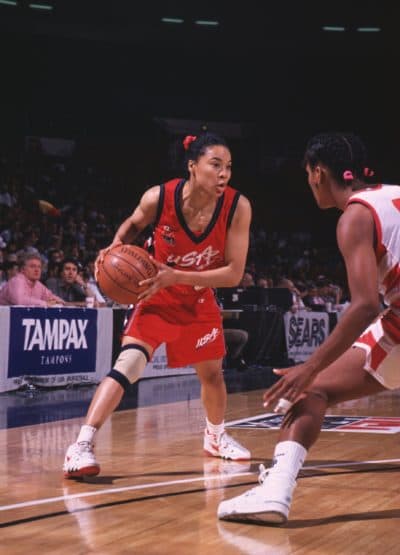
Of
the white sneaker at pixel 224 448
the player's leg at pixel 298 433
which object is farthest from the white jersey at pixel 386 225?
the white sneaker at pixel 224 448

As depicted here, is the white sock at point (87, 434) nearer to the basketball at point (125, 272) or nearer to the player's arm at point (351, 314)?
the basketball at point (125, 272)

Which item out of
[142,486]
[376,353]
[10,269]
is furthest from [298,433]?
[10,269]

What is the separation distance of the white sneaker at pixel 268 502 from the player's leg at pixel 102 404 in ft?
3.83

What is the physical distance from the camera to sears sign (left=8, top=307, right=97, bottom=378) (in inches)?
341

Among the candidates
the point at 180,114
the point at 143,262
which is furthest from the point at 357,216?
the point at 180,114

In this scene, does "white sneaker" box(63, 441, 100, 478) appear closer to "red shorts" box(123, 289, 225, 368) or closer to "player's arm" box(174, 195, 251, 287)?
"red shorts" box(123, 289, 225, 368)

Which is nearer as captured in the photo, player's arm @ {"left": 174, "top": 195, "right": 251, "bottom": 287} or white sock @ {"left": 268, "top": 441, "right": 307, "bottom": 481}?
white sock @ {"left": 268, "top": 441, "right": 307, "bottom": 481}

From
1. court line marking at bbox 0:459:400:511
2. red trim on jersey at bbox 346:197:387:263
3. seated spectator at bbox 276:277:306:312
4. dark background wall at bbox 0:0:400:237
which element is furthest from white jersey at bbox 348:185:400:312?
dark background wall at bbox 0:0:400:237

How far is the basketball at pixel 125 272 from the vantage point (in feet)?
14.2

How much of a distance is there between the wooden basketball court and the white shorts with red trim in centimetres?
58

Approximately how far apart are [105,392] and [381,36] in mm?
20265

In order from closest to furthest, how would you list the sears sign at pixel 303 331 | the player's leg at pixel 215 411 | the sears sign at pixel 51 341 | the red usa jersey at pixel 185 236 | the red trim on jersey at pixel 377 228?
the red trim on jersey at pixel 377 228 → the red usa jersey at pixel 185 236 → the player's leg at pixel 215 411 → the sears sign at pixel 51 341 → the sears sign at pixel 303 331

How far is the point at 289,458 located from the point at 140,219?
2.00 metres

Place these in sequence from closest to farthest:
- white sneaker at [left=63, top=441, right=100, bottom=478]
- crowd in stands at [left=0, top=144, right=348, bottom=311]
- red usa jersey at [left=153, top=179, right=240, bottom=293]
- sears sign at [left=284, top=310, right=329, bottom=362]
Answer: white sneaker at [left=63, top=441, right=100, bottom=478], red usa jersey at [left=153, top=179, right=240, bottom=293], crowd in stands at [left=0, top=144, right=348, bottom=311], sears sign at [left=284, top=310, right=329, bottom=362]
